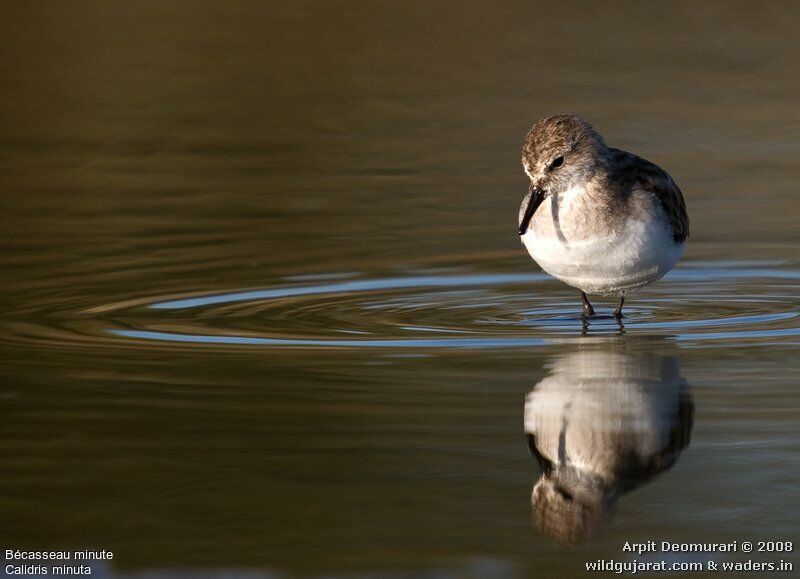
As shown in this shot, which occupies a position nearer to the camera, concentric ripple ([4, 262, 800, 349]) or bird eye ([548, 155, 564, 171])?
concentric ripple ([4, 262, 800, 349])

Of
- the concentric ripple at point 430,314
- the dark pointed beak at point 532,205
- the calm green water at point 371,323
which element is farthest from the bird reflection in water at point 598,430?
the dark pointed beak at point 532,205

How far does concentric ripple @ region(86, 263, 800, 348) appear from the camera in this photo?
375 inches

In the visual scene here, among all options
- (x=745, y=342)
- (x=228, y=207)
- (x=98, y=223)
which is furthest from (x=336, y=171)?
(x=745, y=342)

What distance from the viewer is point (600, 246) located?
32.3 ft

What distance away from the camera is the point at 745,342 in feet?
30.2

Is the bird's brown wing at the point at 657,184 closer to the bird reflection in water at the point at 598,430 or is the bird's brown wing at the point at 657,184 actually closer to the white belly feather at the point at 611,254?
the white belly feather at the point at 611,254

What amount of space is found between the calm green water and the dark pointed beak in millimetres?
600

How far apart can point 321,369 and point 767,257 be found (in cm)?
468

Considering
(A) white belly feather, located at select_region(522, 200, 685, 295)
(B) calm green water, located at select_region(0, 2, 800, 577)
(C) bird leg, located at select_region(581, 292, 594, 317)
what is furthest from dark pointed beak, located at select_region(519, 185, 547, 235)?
(C) bird leg, located at select_region(581, 292, 594, 317)

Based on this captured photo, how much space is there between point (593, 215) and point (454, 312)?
1.16 meters

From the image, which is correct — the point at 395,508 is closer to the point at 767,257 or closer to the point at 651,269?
the point at 651,269

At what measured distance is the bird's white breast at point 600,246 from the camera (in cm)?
984

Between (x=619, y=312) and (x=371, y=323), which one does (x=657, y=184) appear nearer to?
(x=619, y=312)

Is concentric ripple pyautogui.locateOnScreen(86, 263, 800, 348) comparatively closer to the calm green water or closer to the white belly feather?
the calm green water
